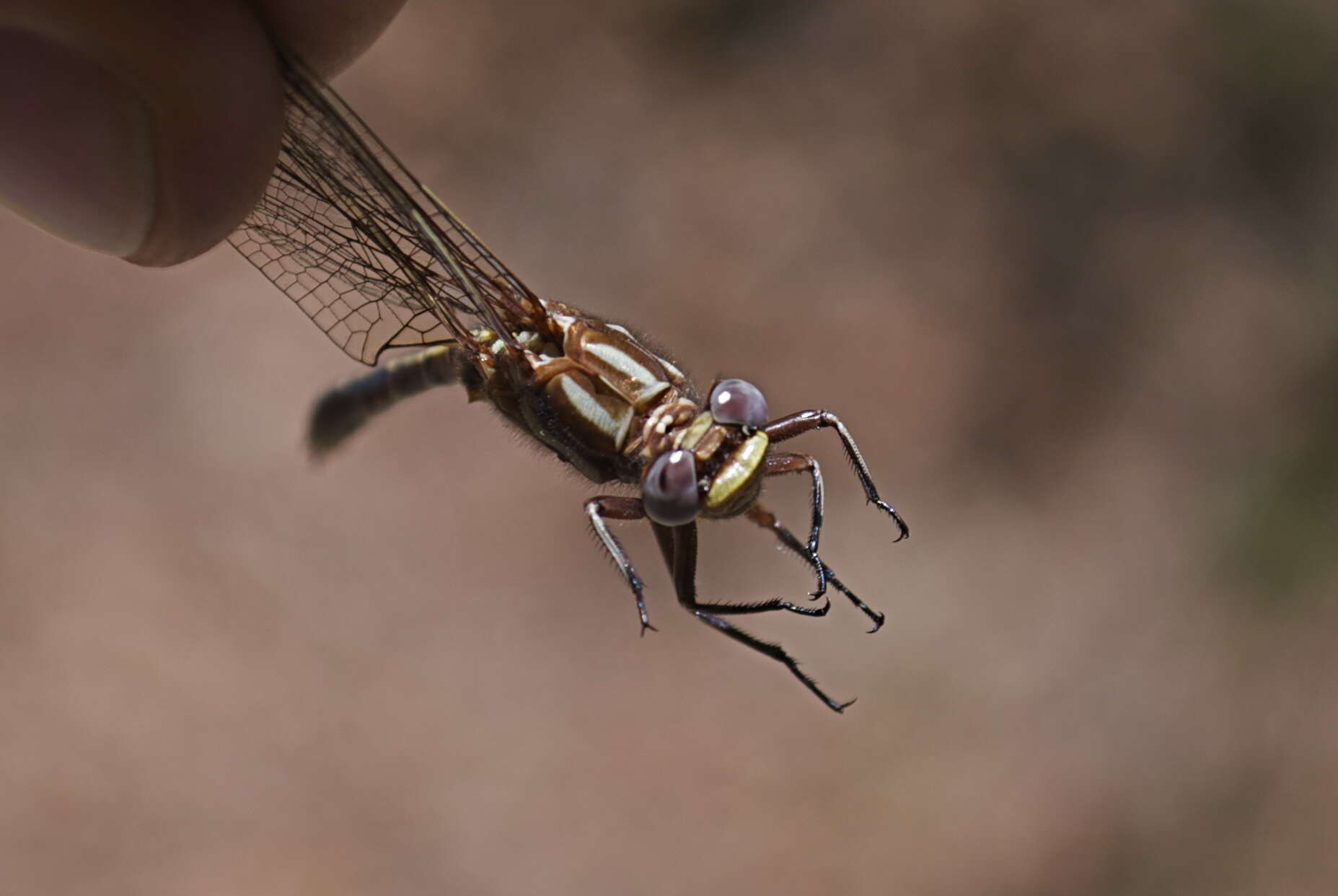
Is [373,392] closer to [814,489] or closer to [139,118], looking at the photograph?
[139,118]

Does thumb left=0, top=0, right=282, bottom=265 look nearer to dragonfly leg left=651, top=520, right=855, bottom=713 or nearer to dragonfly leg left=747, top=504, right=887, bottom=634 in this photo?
dragonfly leg left=651, top=520, right=855, bottom=713

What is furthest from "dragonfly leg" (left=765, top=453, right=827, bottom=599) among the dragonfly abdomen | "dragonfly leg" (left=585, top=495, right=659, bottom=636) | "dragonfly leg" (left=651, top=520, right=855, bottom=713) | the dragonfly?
the dragonfly abdomen

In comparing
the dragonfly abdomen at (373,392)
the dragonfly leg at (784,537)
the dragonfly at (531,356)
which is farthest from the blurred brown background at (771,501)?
the dragonfly leg at (784,537)

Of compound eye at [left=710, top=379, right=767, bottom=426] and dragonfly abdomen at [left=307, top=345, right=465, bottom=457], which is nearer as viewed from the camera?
compound eye at [left=710, top=379, right=767, bottom=426]

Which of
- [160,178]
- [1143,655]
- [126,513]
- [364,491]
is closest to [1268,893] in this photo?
[1143,655]

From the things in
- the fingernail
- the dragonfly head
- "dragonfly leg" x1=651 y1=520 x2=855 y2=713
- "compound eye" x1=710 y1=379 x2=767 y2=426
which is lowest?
the fingernail

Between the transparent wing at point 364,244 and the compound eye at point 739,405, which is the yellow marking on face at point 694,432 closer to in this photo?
the compound eye at point 739,405

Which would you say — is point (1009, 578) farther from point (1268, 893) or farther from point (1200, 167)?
point (1200, 167)
